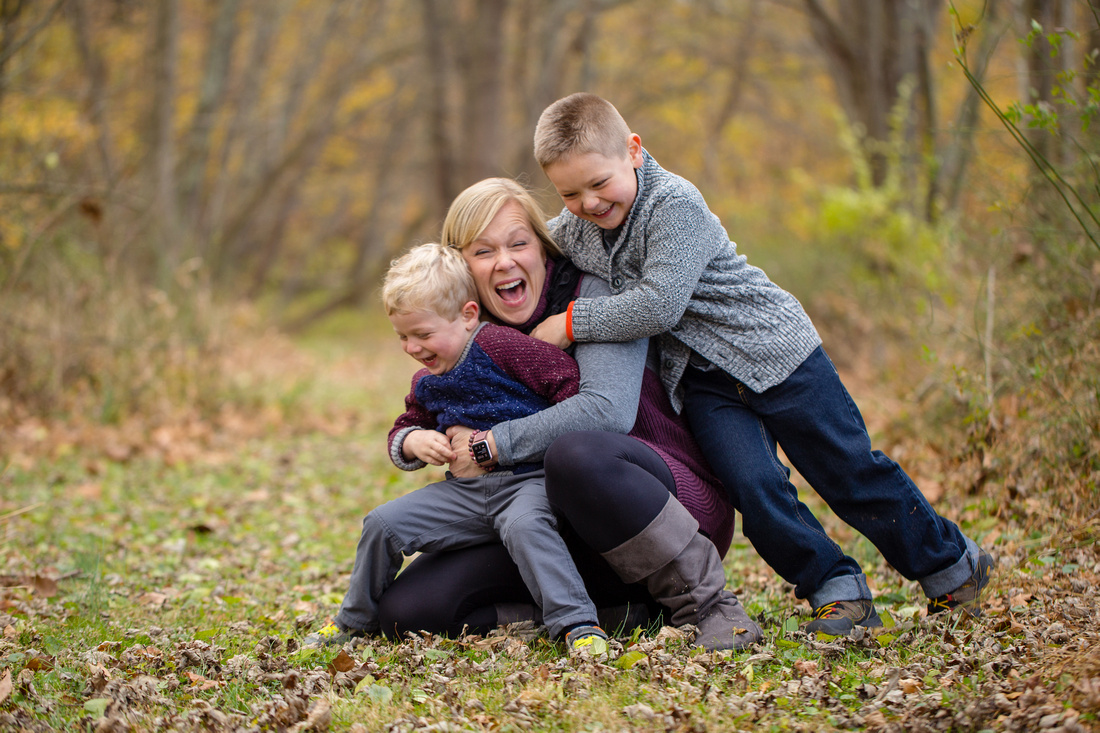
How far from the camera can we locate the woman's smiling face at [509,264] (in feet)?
9.66

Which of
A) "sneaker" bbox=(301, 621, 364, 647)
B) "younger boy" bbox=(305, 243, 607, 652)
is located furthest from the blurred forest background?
"sneaker" bbox=(301, 621, 364, 647)

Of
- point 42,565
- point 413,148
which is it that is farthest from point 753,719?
point 413,148

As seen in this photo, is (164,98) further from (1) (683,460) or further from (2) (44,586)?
(1) (683,460)

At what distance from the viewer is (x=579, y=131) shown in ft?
9.12

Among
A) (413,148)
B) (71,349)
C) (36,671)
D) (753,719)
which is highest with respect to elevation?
(413,148)

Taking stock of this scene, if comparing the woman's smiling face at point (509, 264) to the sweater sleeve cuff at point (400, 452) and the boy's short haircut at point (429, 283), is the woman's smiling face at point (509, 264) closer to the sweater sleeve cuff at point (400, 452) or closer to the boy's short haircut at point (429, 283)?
the boy's short haircut at point (429, 283)

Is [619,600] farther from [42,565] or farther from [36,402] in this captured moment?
[36,402]

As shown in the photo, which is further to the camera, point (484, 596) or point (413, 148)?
point (413, 148)

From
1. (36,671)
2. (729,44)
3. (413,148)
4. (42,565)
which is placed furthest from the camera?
(413,148)

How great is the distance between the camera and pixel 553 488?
→ 2.66 meters

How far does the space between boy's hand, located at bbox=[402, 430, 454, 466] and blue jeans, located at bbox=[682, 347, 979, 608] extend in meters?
0.84

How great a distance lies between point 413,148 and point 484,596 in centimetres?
2038

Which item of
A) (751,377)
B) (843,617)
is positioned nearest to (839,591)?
(843,617)

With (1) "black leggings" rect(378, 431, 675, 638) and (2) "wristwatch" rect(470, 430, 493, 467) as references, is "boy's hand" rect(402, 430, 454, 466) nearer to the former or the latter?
(2) "wristwatch" rect(470, 430, 493, 467)
